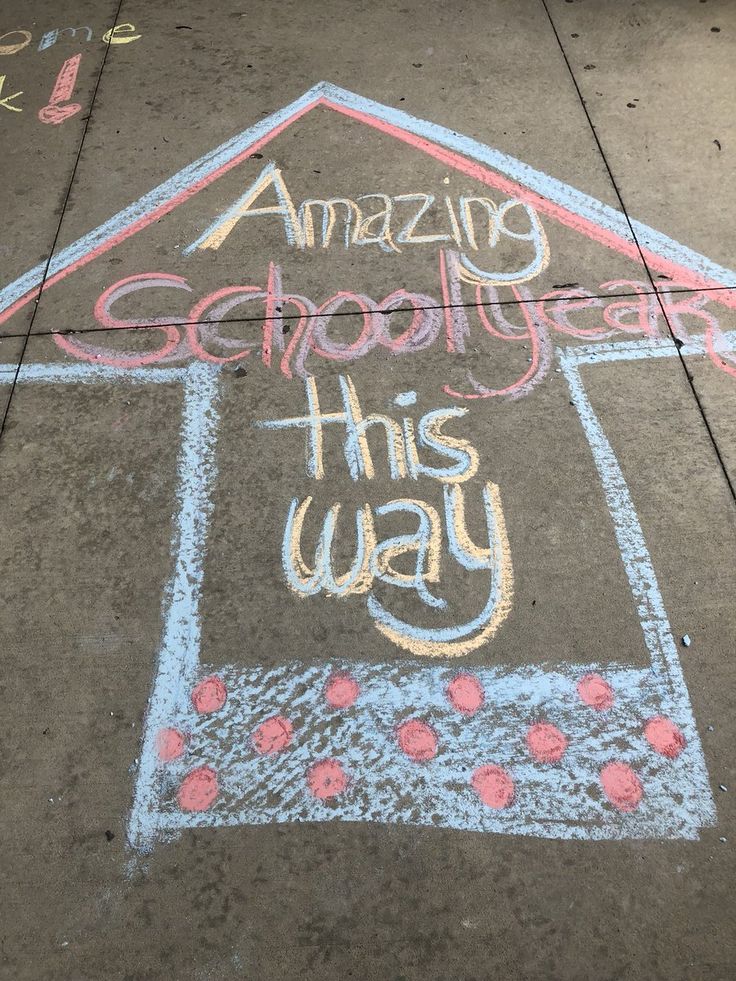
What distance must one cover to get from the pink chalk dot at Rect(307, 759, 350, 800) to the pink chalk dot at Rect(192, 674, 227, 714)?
1.13 ft

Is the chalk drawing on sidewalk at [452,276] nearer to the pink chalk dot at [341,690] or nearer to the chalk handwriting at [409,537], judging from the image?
the chalk handwriting at [409,537]

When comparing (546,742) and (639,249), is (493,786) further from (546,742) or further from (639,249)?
(639,249)

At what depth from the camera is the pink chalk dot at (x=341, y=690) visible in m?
2.11

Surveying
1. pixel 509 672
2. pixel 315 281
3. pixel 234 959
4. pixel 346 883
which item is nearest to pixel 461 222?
pixel 315 281

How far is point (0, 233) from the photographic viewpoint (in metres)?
3.40

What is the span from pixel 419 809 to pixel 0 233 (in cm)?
322

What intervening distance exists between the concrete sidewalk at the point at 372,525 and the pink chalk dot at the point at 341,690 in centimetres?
1

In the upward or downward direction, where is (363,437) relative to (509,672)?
upward

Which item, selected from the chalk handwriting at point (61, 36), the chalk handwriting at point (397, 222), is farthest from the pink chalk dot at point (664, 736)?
the chalk handwriting at point (61, 36)

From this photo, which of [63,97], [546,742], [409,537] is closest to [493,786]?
[546,742]

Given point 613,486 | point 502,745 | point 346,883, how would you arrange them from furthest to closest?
point 613,486, point 502,745, point 346,883

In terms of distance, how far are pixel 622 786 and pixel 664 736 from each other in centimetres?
20

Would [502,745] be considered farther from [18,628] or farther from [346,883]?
[18,628]

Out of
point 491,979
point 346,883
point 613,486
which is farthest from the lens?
point 613,486
